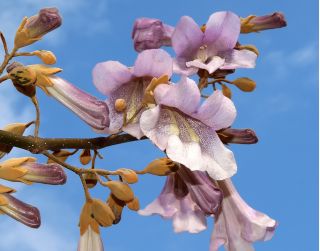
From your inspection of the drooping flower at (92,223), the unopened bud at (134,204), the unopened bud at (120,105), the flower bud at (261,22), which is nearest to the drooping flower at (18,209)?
the drooping flower at (92,223)

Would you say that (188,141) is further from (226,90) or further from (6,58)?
(6,58)

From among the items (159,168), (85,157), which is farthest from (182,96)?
(85,157)

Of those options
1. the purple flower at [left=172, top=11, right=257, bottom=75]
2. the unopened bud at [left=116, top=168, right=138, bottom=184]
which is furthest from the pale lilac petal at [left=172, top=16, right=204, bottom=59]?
the unopened bud at [left=116, top=168, right=138, bottom=184]

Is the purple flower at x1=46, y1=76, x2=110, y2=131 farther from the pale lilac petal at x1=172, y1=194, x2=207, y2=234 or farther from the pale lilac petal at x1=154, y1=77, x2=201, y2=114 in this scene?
the pale lilac petal at x1=172, y1=194, x2=207, y2=234

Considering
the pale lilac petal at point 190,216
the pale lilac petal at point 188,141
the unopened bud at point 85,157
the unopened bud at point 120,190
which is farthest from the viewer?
the pale lilac petal at point 190,216

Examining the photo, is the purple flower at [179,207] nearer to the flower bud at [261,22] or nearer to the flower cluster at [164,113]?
the flower cluster at [164,113]
